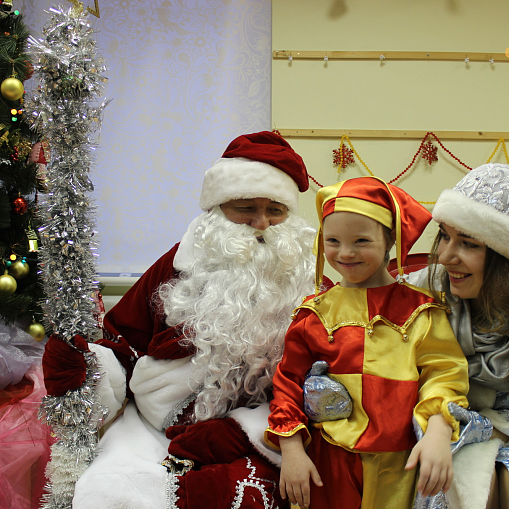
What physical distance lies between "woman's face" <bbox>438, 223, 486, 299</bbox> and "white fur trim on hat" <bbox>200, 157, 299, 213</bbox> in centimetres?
69

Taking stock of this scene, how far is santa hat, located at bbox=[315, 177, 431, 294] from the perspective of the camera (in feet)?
4.28

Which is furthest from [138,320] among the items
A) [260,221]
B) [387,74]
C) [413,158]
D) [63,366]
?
[387,74]

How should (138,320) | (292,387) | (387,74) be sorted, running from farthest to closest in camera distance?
(387,74)
(138,320)
(292,387)

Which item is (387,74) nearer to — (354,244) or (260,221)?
(260,221)

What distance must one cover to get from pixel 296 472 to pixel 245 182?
1069 millimetres

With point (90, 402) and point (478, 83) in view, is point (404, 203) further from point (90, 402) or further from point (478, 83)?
point (478, 83)

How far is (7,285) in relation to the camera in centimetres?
230

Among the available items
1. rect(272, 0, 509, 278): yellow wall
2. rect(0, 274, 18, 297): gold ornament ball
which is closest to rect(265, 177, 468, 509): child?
rect(0, 274, 18, 297): gold ornament ball

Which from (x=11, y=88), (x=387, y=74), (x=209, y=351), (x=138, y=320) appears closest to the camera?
(x=209, y=351)

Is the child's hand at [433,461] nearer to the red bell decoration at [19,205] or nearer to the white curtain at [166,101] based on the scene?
the red bell decoration at [19,205]

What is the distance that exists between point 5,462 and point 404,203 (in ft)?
5.92

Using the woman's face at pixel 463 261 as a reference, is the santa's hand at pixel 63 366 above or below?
below

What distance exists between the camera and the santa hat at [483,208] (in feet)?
4.08

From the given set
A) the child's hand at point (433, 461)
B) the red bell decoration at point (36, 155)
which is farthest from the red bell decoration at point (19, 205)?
the child's hand at point (433, 461)
